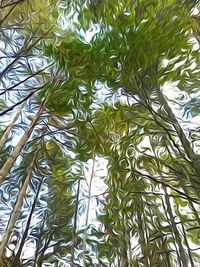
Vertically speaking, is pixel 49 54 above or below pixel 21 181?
above

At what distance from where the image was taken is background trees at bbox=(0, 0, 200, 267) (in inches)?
129

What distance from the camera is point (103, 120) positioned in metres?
4.21

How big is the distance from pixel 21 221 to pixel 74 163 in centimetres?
204

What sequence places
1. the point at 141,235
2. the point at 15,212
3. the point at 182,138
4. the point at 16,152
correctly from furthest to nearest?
the point at 141,235 → the point at 15,212 → the point at 16,152 → the point at 182,138

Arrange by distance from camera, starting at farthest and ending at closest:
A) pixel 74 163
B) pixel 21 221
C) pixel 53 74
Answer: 1. pixel 21 221
2. pixel 74 163
3. pixel 53 74

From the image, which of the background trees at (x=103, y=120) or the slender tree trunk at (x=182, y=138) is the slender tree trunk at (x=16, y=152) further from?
the slender tree trunk at (x=182, y=138)

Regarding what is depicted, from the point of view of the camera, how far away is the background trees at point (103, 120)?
3281 millimetres

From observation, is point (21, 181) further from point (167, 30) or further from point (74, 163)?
point (167, 30)

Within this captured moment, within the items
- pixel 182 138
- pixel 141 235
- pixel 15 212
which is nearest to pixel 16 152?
pixel 15 212

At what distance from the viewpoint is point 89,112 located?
4094 millimetres

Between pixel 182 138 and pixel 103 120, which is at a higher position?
pixel 103 120

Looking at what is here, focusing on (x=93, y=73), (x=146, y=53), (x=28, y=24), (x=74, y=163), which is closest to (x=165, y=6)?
(x=146, y=53)

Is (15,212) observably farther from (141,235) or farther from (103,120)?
(141,235)

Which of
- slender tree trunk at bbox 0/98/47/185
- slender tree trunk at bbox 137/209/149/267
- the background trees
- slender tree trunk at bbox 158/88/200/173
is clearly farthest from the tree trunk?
slender tree trunk at bbox 158/88/200/173
